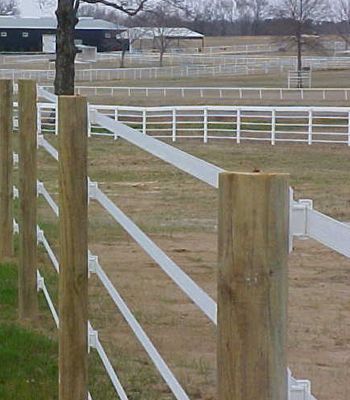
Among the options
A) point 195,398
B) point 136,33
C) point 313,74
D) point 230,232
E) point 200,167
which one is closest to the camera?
point 230,232

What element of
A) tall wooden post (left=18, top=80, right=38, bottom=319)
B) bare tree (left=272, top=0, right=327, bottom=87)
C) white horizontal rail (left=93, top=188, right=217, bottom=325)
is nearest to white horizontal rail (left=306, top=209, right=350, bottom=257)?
white horizontal rail (left=93, top=188, right=217, bottom=325)

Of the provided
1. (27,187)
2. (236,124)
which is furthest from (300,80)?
(27,187)

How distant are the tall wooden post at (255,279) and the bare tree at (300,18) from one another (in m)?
56.3

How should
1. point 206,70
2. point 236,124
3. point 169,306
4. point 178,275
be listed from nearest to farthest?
1. point 178,275
2. point 169,306
3. point 236,124
4. point 206,70

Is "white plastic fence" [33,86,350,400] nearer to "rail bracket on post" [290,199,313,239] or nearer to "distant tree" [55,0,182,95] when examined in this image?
"rail bracket on post" [290,199,313,239]

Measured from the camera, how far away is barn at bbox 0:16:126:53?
92688mm

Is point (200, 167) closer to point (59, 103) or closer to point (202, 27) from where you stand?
point (59, 103)

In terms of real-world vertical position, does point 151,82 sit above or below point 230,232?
below

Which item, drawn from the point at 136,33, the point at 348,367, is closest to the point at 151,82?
the point at 136,33

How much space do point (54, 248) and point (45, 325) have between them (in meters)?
3.28

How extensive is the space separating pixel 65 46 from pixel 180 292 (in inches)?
916

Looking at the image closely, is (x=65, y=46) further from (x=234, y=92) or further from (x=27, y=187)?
(x=27, y=187)

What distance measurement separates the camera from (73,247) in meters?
4.48

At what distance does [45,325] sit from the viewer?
691 cm
